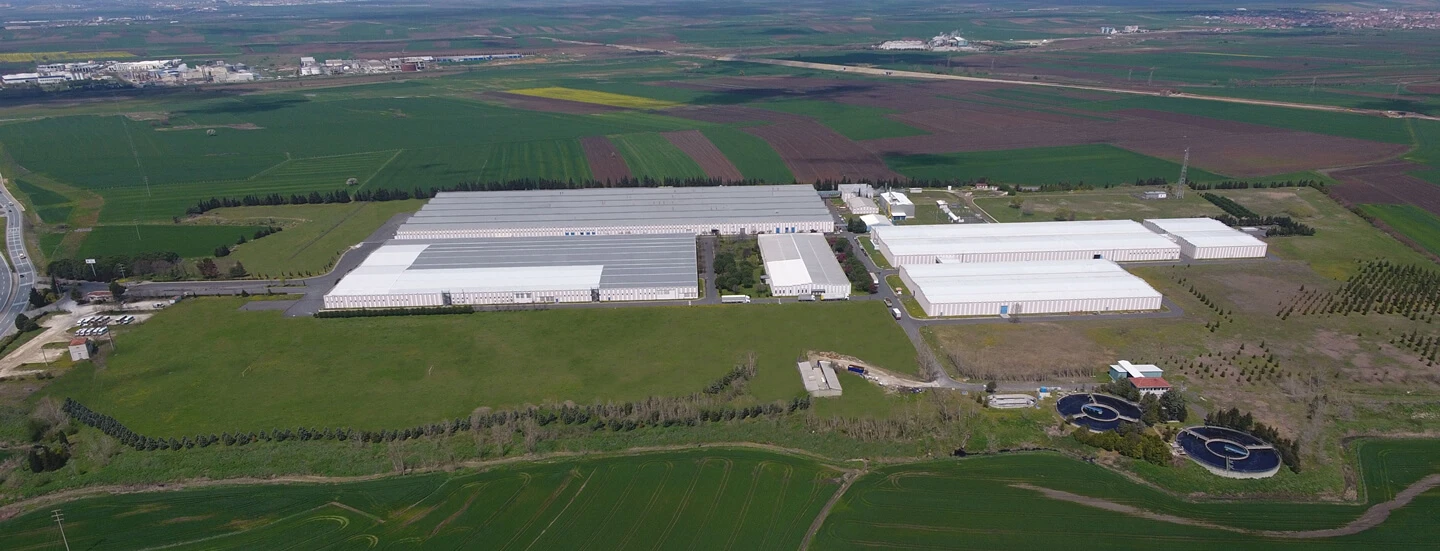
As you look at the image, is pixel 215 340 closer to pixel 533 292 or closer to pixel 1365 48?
pixel 533 292

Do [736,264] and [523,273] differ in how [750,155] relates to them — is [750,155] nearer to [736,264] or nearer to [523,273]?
[736,264]

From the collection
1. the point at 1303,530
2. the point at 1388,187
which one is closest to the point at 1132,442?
→ the point at 1303,530

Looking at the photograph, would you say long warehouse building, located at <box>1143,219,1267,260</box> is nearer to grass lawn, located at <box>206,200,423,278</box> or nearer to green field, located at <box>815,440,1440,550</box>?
green field, located at <box>815,440,1440,550</box>

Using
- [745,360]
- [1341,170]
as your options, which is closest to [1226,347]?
[745,360]

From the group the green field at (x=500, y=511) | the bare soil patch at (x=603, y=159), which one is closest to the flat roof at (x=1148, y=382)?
the green field at (x=500, y=511)

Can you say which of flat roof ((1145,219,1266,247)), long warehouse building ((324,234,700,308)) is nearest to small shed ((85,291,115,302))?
long warehouse building ((324,234,700,308))

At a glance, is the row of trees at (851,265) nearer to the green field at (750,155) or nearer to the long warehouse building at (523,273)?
the long warehouse building at (523,273)
